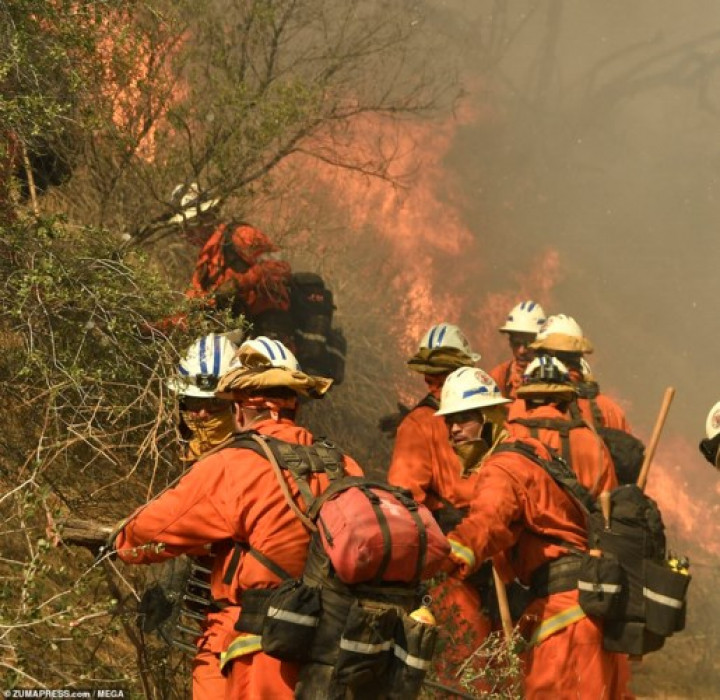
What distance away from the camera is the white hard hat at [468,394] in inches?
246

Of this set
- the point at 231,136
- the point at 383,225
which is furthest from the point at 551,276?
the point at 231,136

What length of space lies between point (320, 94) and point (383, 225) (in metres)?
7.62

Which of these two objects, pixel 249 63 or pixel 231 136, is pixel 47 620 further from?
pixel 249 63

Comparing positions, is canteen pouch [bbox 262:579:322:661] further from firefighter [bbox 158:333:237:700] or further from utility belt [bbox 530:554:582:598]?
utility belt [bbox 530:554:582:598]

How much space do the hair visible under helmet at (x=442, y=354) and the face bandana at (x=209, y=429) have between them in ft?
6.81

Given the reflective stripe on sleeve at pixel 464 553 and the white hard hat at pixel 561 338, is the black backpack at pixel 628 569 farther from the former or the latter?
the white hard hat at pixel 561 338

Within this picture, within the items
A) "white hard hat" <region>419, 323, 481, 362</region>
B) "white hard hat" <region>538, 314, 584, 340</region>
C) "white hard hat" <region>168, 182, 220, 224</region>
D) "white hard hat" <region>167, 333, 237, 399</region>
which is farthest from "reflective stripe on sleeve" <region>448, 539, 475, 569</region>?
"white hard hat" <region>168, 182, 220, 224</region>

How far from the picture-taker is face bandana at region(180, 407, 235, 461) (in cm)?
533

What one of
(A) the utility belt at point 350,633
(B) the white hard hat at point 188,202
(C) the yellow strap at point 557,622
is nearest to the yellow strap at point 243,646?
(A) the utility belt at point 350,633

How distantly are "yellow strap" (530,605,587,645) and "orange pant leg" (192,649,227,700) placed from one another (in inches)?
73.5

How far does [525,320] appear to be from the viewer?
31.4 feet

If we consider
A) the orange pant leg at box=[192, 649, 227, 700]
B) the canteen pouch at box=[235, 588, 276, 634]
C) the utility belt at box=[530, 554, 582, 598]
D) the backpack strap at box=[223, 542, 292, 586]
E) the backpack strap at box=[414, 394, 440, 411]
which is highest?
the backpack strap at box=[414, 394, 440, 411]

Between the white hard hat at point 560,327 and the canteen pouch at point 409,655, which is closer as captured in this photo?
the canteen pouch at point 409,655

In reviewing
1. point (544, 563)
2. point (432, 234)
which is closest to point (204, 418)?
point (544, 563)
